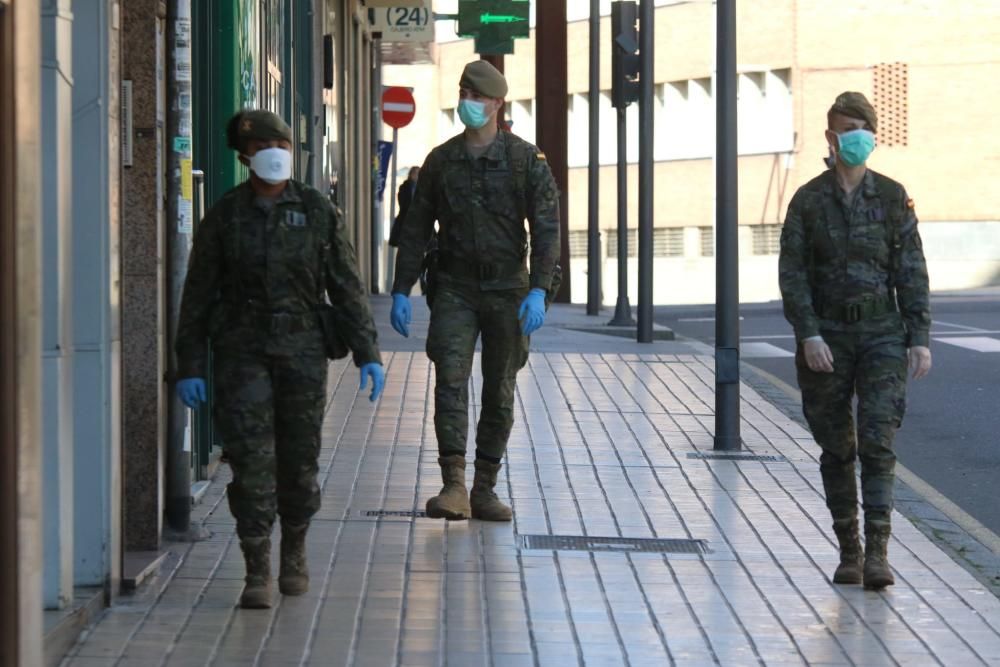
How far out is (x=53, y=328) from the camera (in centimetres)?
623

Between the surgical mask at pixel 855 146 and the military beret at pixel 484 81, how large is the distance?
1.69 m

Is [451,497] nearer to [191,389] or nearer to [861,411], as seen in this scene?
[861,411]

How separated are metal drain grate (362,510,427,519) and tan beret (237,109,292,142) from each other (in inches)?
96.5

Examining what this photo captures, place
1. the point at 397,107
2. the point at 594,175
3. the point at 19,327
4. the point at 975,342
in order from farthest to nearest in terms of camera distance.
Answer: the point at 397,107 < the point at 594,175 < the point at 975,342 < the point at 19,327

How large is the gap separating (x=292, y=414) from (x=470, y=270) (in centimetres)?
191

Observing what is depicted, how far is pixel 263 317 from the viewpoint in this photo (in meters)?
7.10

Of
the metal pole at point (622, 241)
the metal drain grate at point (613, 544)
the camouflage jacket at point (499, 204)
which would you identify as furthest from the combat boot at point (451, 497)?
the metal pole at point (622, 241)

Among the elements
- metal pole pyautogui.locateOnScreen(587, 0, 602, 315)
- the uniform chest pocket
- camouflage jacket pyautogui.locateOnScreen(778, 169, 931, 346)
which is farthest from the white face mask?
metal pole pyautogui.locateOnScreen(587, 0, 602, 315)

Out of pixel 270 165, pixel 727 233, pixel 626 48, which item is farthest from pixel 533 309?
pixel 626 48

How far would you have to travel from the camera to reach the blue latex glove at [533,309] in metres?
8.80

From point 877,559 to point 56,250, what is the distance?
123 inches

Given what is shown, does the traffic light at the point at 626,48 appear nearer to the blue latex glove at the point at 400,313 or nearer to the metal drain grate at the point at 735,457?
the metal drain grate at the point at 735,457

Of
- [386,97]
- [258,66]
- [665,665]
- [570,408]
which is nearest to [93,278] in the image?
[665,665]

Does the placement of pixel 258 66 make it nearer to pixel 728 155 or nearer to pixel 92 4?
pixel 728 155
